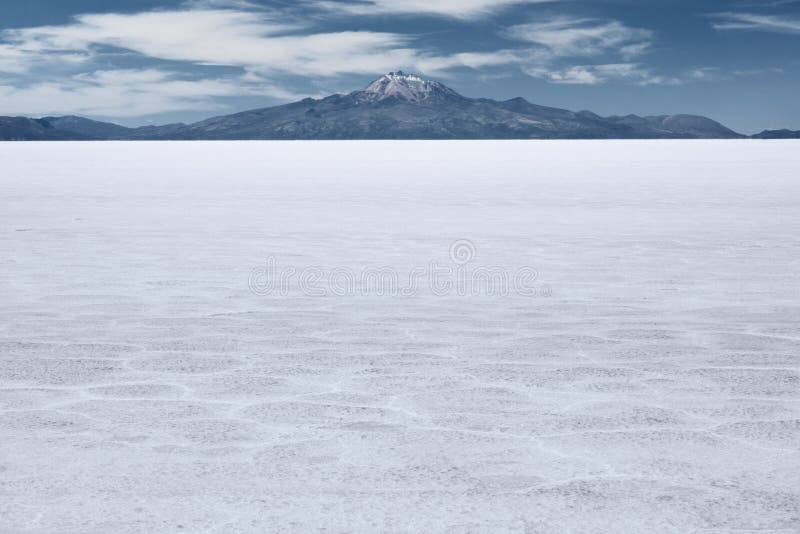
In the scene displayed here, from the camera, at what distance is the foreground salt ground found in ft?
10.4

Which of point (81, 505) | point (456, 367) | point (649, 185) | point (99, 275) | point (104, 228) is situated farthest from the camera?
point (649, 185)

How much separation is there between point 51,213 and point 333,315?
984 cm

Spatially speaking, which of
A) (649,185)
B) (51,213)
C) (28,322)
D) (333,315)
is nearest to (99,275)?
(28,322)

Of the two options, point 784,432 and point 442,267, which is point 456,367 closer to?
point 784,432

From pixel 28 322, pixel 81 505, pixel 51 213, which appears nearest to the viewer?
pixel 81 505

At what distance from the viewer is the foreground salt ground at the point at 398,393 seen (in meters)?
3.18

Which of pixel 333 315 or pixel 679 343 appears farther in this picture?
pixel 333 315

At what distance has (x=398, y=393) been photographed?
469 centimetres

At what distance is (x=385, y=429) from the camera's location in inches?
160

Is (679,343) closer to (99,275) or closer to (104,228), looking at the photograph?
(99,275)

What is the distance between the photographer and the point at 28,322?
6.50 m

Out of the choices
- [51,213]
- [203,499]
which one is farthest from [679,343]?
[51,213]

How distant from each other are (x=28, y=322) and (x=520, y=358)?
3067mm

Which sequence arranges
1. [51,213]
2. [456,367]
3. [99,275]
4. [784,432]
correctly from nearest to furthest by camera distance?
[784,432], [456,367], [99,275], [51,213]
